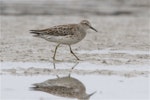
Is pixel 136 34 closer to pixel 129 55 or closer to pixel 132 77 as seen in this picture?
pixel 129 55

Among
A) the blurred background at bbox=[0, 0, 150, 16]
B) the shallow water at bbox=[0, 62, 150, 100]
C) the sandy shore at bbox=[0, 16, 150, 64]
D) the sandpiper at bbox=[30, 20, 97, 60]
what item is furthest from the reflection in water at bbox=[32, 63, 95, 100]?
the blurred background at bbox=[0, 0, 150, 16]

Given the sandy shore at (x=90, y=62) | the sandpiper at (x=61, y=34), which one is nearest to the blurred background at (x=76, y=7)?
the sandy shore at (x=90, y=62)

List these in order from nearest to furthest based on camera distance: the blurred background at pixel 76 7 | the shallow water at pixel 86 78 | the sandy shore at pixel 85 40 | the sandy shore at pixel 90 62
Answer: the shallow water at pixel 86 78 → the sandy shore at pixel 90 62 → the sandy shore at pixel 85 40 → the blurred background at pixel 76 7

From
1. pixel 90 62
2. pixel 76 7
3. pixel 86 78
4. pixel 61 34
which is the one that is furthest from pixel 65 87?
pixel 76 7

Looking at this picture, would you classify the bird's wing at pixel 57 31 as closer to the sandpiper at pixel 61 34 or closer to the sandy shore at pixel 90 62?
the sandpiper at pixel 61 34

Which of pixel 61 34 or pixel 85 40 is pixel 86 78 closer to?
pixel 61 34

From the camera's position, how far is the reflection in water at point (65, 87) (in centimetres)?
884

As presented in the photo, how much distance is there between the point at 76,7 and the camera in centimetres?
2470

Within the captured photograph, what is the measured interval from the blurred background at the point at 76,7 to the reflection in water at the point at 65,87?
12.4 meters

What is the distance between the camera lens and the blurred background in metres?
22.7

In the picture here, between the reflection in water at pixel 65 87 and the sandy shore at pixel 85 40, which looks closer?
the reflection in water at pixel 65 87

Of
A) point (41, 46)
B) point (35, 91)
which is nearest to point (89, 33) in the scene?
point (41, 46)

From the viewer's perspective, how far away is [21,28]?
1783 centimetres

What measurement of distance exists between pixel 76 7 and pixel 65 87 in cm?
1553
